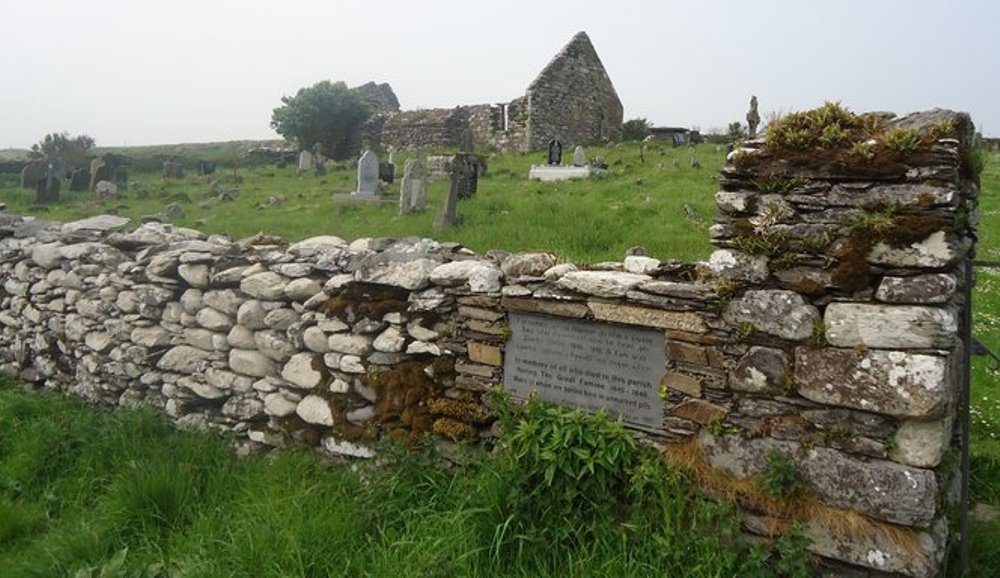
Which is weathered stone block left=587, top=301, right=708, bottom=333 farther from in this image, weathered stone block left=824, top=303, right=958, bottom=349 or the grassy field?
the grassy field

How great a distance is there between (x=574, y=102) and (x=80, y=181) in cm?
1745

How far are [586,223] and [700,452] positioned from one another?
20.7 feet

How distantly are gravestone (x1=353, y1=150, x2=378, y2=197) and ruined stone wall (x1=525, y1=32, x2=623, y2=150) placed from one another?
12.3 metres

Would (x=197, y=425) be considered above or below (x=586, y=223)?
below

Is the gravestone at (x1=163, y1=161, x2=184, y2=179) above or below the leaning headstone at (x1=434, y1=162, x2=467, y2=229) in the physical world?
above

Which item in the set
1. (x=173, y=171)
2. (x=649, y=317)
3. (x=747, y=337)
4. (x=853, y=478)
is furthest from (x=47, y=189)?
(x=853, y=478)

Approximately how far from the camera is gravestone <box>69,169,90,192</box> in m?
20.2

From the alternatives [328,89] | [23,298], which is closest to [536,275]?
[23,298]

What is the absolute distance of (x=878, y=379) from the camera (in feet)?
9.75

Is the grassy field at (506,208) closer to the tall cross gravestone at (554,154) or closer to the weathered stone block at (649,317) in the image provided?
the tall cross gravestone at (554,154)

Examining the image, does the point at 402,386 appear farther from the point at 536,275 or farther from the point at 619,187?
the point at 619,187

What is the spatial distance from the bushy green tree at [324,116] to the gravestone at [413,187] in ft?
66.0

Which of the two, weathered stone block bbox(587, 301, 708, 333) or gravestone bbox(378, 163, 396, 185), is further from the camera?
gravestone bbox(378, 163, 396, 185)

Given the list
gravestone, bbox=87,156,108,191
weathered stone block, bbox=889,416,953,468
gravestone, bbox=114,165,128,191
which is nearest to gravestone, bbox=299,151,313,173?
gravestone, bbox=114,165,128,191
